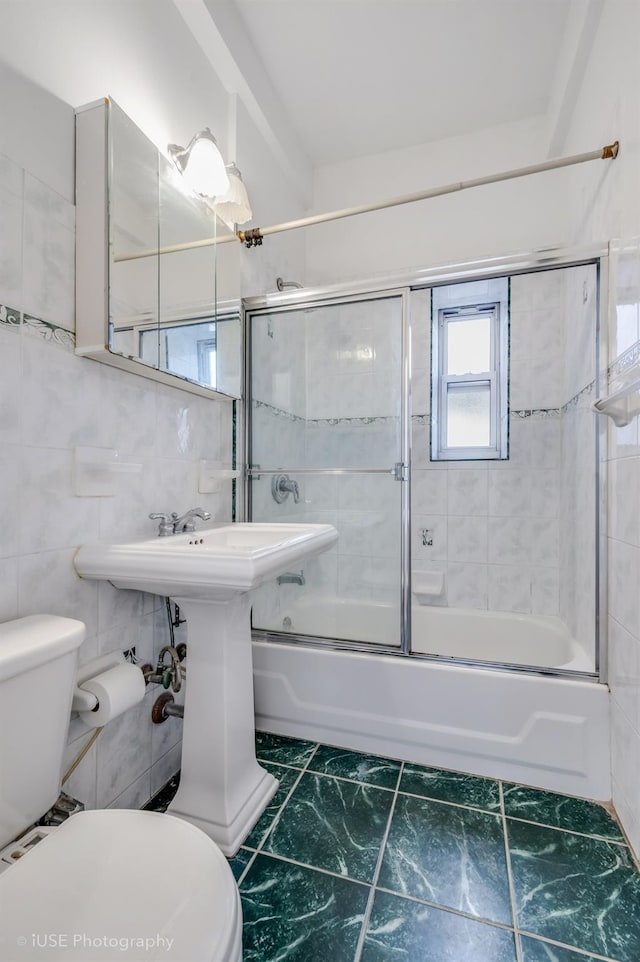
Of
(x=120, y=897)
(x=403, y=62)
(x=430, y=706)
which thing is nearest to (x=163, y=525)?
(x=120, y=897)

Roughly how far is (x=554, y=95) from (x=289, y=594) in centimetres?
257

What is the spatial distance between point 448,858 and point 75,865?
0.98 meters

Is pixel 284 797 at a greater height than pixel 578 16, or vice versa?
pixel 578 16

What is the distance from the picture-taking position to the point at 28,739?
2.79ft

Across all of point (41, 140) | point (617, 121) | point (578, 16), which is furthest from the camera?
point (578, 16)

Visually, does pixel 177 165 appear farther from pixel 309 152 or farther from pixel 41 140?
pixel 309 152

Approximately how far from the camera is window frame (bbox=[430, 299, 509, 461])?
2.51m

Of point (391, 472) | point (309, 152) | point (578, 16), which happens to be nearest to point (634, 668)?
point (391, 472)

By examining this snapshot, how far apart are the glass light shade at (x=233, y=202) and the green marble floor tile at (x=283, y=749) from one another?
204 cm

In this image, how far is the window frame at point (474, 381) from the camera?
2.51 metres

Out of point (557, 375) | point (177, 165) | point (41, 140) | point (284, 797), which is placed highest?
point (177, 165)

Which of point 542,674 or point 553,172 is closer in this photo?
point 542,674

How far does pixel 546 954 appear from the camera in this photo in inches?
38.2

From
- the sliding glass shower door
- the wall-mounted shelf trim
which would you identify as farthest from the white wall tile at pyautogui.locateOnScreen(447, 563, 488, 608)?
the wall-mounted shelf trim
